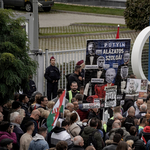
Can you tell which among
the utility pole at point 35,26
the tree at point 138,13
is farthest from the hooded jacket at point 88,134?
the tree at point 138,13

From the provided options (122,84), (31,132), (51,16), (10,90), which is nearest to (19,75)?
(10,90)

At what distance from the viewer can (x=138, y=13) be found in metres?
18.3

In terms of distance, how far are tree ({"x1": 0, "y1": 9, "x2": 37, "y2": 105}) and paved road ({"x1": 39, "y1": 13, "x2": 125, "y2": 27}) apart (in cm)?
1711

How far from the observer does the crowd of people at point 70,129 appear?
22.4ft

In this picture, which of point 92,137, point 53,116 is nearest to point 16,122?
point 53,116

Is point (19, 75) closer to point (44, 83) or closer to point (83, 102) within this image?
point (83, 102)

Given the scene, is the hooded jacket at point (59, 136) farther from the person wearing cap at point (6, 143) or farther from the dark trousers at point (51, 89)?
the dark trousers at point (51, 89)

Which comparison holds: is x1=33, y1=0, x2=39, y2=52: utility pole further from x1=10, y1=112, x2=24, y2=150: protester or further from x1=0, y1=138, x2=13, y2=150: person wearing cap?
x1=0, y1=138, x2=13, y2=150: person wearing cap

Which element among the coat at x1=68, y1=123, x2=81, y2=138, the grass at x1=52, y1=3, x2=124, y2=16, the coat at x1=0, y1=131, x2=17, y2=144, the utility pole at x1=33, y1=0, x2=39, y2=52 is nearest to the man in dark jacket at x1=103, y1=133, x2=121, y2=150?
the coat at x1=68, y1=123, x2=81, y2=138

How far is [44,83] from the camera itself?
11461 mm

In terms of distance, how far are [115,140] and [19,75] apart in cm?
269

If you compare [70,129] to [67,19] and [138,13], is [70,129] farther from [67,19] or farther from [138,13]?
[67,19]

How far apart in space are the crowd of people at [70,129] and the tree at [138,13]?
32.7 ft

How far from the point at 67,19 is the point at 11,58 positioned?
20440 mm
